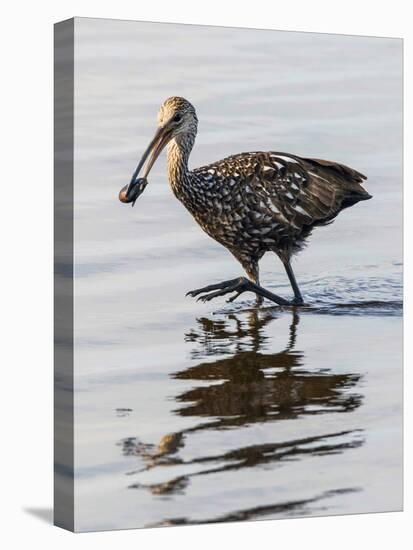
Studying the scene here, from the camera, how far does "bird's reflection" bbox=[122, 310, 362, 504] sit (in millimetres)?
9773

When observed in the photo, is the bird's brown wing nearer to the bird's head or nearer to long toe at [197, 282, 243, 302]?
the bird's head

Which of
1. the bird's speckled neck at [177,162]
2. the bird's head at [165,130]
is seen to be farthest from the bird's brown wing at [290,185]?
A: the bird's head at [165,130]

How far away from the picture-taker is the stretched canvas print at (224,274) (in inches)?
381

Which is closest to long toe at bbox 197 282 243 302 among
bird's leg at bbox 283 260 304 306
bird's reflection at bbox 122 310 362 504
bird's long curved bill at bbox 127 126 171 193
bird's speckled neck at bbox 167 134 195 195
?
bird's reflection at bbox 122 310 362 504

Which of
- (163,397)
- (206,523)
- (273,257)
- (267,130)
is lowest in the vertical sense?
(206,523)

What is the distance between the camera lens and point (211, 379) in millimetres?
10016

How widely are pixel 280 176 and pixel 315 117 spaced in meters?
0.43

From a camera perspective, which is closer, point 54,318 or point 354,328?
point 54,318

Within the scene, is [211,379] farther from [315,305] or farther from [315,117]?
[315,117]

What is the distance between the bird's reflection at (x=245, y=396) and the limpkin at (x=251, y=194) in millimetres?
258

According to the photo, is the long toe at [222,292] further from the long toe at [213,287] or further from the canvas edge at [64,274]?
the canvas edge at [64,274]

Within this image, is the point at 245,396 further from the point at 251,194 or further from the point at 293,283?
the point at 251,194

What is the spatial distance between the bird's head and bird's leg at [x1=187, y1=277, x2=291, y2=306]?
2.35ft

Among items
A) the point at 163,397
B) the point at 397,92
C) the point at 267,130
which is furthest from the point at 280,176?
the point at 163,397
